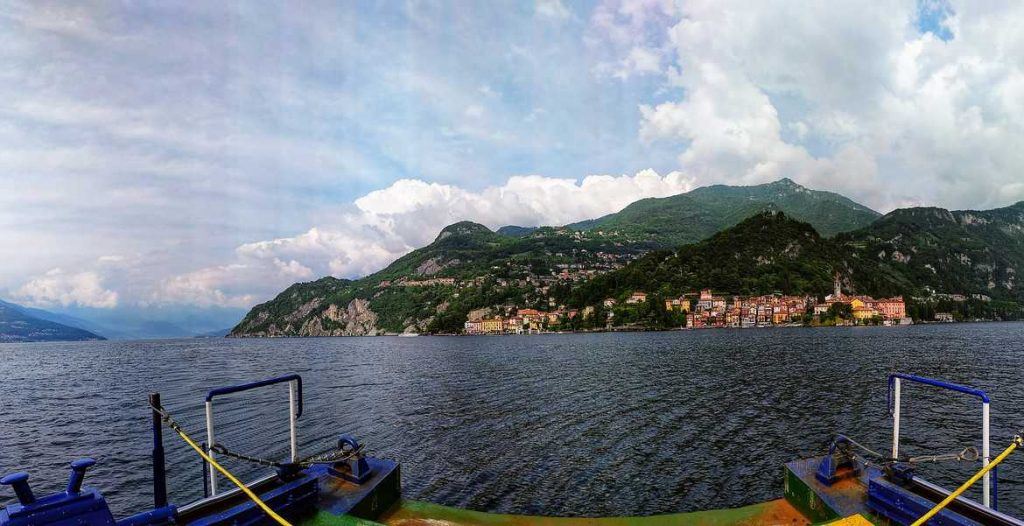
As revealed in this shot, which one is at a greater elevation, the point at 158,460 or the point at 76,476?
the point at 76,476

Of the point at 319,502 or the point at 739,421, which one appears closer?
the point at 319,502

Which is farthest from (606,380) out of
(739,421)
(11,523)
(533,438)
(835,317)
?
(835,317)

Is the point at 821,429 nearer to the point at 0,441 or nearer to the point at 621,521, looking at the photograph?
the point at 621,521

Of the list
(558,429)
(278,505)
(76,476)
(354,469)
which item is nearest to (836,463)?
(354,469)

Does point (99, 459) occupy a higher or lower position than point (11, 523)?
lower

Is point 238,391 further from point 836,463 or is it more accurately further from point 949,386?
point 949,386

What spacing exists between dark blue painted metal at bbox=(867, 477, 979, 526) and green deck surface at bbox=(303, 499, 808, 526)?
1.23 m

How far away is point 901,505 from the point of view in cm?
791

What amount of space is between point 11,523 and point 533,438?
19.0 metres

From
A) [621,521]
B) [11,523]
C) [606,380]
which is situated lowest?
[606,380]

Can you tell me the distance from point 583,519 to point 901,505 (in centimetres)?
507

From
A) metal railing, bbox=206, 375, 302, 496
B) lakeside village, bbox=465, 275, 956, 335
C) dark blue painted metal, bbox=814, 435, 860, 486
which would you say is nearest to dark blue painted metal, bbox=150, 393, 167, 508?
metal railing, bbox=206, 375, 302, 496

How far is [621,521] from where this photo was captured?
8.70 m

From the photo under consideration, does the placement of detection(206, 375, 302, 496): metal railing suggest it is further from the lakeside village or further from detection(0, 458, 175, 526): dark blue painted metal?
the lakeside village
